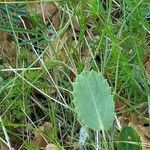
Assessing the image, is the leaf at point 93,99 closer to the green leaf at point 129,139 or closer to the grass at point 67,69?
the green leaf at point 129,139

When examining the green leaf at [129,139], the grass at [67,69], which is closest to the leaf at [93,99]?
the green leaf at [129,139]

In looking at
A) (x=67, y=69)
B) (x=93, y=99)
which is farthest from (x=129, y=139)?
(x=67, y=69)

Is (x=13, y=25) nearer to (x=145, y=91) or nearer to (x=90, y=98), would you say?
(x=145, y=91)

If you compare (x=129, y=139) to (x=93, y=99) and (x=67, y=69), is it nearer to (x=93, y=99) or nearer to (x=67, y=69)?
(x=93, y=99)

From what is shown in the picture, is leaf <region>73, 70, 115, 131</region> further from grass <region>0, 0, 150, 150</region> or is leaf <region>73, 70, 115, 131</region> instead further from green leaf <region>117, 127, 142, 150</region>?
grass <region>0, 0, 150, 150</region>

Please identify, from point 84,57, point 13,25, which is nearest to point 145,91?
point 84,57

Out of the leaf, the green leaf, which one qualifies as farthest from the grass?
the leaf

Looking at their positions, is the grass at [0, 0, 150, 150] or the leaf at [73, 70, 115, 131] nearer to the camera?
the leaf at [73, 70, 115, 131]
